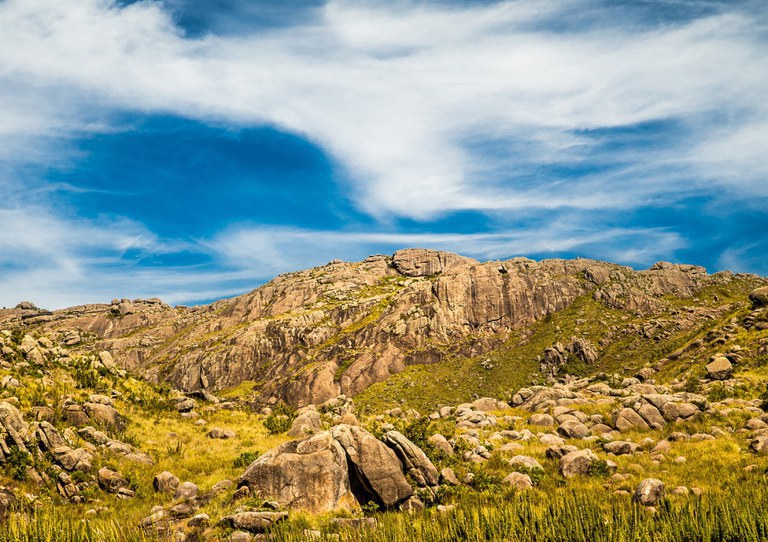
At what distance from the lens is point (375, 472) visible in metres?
15.7

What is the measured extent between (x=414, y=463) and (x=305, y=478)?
446 cm

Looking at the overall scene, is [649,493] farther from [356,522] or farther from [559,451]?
[356,522]

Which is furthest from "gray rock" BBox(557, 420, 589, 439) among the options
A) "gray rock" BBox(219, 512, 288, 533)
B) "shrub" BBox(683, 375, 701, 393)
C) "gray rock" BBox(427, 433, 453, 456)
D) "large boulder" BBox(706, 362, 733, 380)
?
"large boulder" BBox(706, 362, 733, 380)

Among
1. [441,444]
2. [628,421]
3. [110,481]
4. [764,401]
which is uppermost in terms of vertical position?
[110,481]

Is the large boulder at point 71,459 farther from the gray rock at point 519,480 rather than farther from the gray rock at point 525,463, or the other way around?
the gray rock at point 525,463

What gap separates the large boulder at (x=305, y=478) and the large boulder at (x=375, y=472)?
34cm

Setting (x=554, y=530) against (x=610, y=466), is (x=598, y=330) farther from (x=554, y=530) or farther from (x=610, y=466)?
(x=554, y=530)

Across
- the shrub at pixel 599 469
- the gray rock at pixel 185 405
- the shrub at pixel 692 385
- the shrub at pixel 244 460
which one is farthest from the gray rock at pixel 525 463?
the gray rock at pixel 185 405

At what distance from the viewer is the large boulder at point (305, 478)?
14.9m

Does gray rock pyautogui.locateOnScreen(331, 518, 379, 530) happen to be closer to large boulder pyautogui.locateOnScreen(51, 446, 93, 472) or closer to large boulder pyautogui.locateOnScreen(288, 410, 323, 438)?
large boulder pyautogui.locateOnScreen(51, 446, 93, 472)

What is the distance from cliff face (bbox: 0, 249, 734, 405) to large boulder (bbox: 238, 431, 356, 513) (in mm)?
94739

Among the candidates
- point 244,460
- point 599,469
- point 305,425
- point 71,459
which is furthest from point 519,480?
point 71,459

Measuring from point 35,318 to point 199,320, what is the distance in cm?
7337

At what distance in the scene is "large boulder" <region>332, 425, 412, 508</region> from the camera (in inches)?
607
